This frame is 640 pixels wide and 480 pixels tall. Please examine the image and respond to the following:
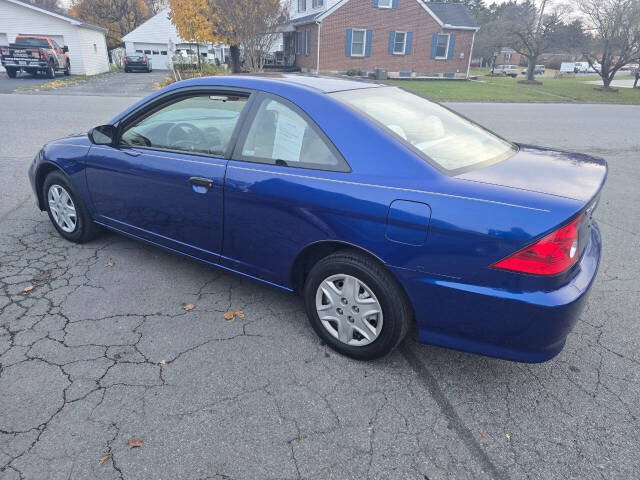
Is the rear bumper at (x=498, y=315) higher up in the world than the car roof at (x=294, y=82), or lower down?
lower down

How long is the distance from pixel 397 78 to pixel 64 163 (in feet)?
96.2

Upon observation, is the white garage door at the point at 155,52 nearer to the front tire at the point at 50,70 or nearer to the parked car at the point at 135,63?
the parked car at the point at 135,63

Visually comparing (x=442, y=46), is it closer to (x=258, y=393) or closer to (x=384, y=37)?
(x=384, y=37)

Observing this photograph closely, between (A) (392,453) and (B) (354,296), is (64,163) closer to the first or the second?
(B) (354,296)

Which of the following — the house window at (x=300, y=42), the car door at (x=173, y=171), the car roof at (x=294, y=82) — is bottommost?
the car door at (x=173, y=171)

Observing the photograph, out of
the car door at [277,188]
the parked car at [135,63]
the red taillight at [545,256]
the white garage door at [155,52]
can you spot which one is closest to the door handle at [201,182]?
the car door at [277,188]

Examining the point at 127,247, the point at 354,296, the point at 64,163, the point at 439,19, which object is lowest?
the point at 127,247

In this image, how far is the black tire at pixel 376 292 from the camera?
8.10 feet

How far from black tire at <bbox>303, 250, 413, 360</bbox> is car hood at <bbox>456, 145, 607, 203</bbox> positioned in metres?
0.68

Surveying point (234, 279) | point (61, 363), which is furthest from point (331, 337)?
point (61, 363)

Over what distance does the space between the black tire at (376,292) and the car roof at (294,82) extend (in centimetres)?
111

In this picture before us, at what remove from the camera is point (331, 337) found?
2818 mm

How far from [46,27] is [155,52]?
14.1m

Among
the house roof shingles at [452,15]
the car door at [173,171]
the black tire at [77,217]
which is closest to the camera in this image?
the car door at [173,171]
